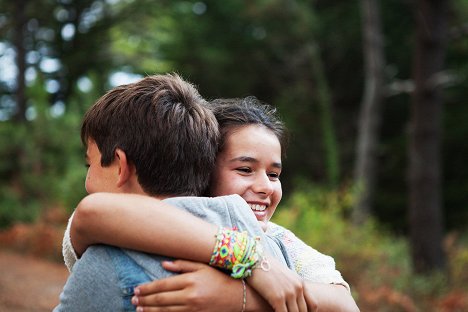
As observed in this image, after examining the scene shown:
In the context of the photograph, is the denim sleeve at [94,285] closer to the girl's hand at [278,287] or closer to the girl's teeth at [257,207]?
the girl's hand at [278,287]

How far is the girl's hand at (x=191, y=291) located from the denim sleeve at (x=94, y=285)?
64 millimetres

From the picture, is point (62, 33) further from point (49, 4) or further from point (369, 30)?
point (369, 30)

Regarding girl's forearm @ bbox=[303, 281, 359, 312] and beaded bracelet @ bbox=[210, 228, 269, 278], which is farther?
girl's forearm @ bbox=[303, 281, 359, 312]

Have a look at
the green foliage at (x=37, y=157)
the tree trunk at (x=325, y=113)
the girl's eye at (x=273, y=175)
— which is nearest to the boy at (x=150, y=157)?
the girl's eye at (x=273, y=175)

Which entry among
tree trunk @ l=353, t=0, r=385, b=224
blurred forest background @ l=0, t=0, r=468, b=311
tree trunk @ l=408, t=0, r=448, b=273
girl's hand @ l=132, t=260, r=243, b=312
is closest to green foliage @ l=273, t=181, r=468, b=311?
blurred forest background @ l=0, t=0, r=468, b=311

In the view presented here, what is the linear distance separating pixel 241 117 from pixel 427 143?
790 cm

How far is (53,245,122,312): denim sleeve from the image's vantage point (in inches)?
69.7

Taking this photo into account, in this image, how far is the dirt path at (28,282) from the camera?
7.33 m

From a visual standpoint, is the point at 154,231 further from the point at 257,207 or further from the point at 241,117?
the point at 241,117

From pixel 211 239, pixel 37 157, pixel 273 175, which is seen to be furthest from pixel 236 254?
pixel 37 157

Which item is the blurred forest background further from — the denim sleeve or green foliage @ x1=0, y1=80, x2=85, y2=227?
the denim sleeve

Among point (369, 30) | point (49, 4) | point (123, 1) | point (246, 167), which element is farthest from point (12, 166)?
point (246, 167)

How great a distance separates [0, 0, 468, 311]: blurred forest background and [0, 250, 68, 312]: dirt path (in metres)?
0.61

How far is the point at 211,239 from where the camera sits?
182 centimetres
